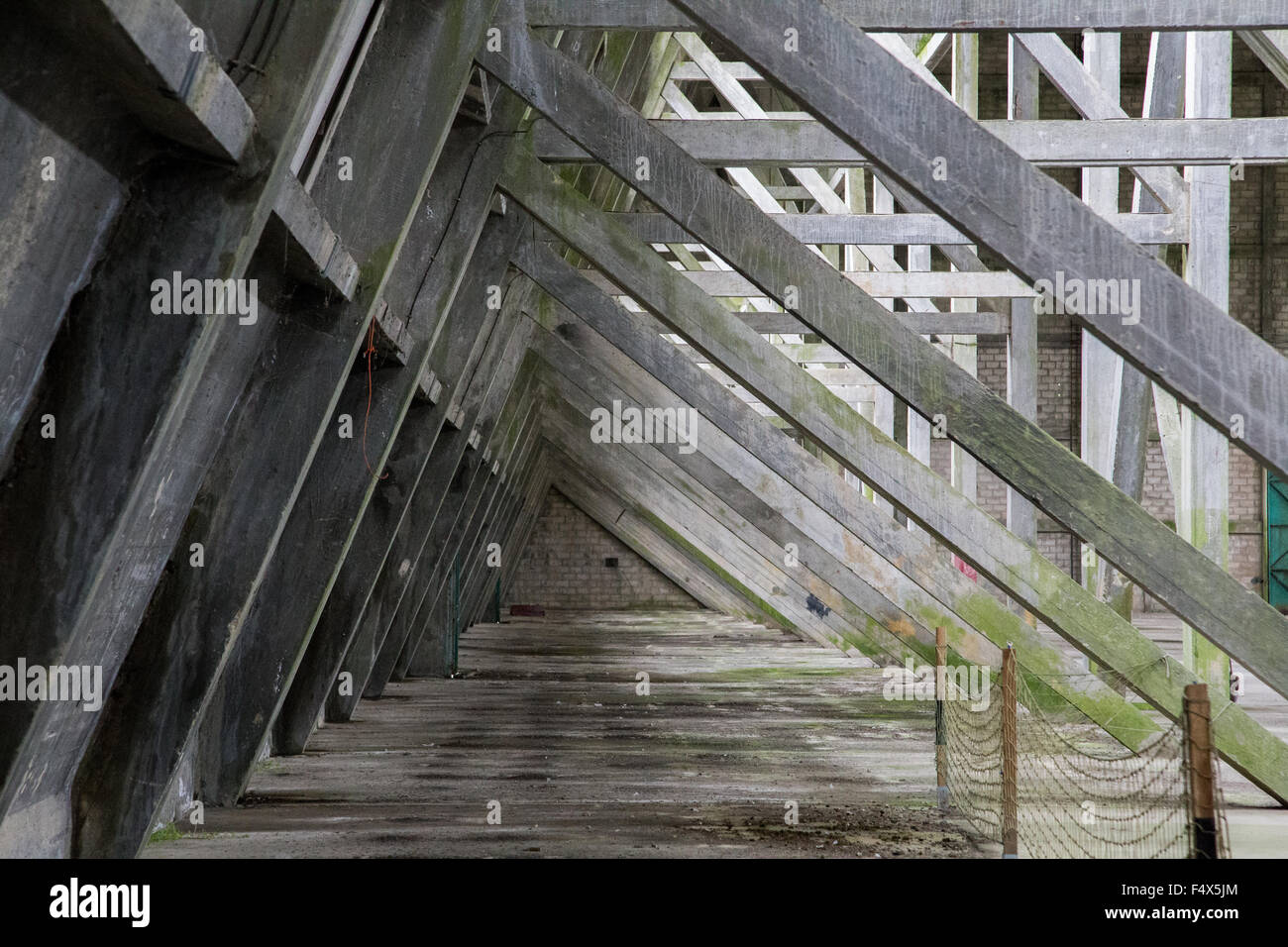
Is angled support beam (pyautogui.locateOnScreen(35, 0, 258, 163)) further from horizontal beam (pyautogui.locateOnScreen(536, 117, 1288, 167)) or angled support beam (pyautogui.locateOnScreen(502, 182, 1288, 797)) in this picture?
horizontal beam (pyautogui.locateOnScreen(536, 117, 1288, 167))

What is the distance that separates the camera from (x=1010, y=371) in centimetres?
997

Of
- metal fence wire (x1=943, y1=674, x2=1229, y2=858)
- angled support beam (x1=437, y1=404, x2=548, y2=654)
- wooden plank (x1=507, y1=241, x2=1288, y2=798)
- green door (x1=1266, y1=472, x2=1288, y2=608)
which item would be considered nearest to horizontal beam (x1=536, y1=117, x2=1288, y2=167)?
wooden plank (x1=507, y1=241, x2=1288, y2=798)

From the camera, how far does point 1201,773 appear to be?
3.25 meters

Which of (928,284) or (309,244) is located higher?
(928,284)

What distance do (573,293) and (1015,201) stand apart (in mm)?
5038

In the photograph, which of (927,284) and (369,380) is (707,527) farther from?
(369,380)

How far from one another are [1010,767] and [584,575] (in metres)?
21.0

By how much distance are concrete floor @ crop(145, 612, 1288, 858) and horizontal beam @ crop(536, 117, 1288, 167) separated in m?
3.09

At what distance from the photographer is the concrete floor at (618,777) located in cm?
518

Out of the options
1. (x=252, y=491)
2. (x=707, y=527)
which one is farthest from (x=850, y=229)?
(x=707, y=527)

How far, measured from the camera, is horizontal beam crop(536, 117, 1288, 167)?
21.5 ft

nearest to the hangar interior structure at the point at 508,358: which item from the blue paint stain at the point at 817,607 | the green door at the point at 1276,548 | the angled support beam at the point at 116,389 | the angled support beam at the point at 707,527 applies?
the angled support beam at the point at 116,389

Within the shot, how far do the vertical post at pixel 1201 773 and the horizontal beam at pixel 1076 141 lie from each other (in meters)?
3.69
